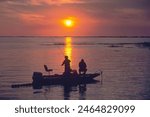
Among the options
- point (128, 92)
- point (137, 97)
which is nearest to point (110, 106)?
point (137, 97)

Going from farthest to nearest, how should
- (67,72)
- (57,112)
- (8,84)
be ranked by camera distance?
(8,84)
(67,72)
(57,112)

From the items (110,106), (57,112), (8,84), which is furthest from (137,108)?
(8,84)

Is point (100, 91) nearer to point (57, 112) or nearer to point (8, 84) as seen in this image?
point (8, 84)

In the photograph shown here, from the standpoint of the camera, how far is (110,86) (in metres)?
26.9

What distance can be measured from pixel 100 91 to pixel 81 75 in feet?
11.2

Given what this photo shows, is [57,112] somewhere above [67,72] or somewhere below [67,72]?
below

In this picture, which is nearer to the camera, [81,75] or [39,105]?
[39,105]

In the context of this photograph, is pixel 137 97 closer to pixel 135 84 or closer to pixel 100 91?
pixel 100 91

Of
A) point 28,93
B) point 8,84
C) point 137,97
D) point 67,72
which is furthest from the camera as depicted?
point 8,84

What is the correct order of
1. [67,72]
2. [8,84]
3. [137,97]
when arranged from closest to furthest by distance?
1. [137,97]
2. [67,72]
3. [8,84]

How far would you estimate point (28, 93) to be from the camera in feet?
79.0

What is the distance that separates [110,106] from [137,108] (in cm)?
87

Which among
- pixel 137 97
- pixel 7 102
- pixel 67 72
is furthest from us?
pixel 67 72

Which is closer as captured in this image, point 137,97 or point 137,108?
point 137,108
